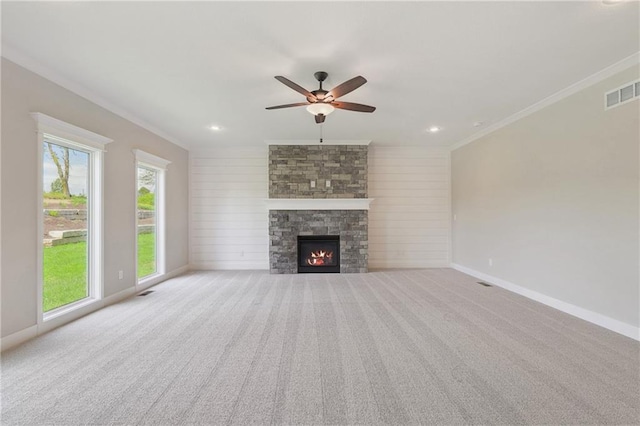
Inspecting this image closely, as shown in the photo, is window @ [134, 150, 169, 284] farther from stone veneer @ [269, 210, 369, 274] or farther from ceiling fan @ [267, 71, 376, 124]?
ceiling fan @ [267, 71, 376, 124]

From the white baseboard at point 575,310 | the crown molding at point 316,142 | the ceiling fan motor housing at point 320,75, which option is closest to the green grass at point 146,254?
the crown molding at point 316,142

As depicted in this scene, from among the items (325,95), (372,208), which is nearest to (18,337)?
(325,95)

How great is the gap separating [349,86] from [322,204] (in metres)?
3.24

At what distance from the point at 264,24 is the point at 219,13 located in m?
0.33

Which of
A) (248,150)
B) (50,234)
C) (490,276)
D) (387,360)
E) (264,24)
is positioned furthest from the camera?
(248,150)

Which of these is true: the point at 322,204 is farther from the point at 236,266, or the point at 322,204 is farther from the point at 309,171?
the point at 236,266

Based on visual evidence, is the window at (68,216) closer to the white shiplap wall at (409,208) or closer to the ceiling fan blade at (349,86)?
the ceiling fan blade at (349,86)

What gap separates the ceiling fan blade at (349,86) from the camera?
8.08 feet

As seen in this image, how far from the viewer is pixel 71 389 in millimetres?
1898

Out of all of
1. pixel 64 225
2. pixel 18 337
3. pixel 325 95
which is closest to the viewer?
pixel 18 337

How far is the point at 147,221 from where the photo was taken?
15.8 feet

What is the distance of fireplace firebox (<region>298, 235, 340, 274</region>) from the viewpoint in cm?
571

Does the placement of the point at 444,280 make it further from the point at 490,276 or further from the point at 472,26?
the point at 472,26

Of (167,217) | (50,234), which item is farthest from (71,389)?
(167,217)
